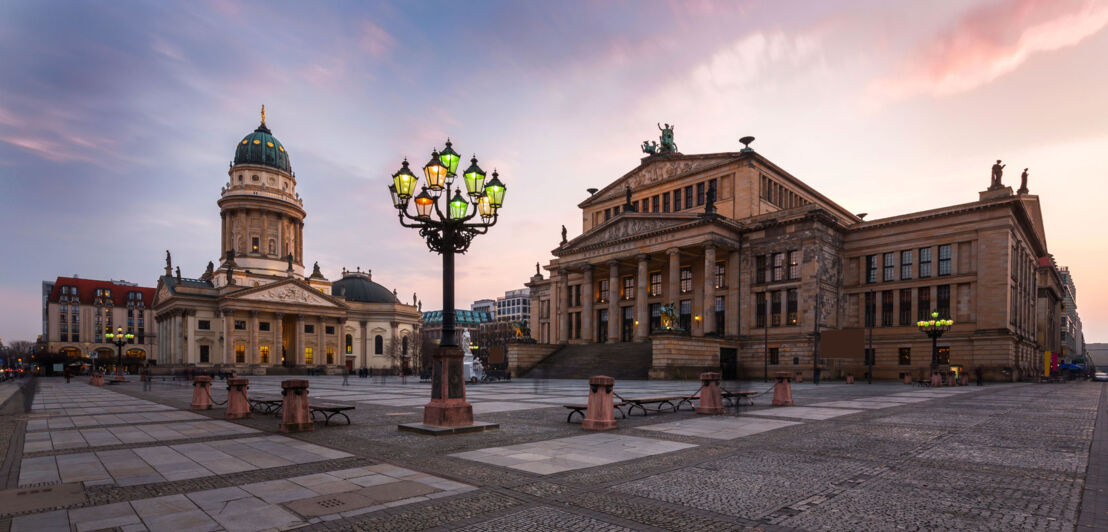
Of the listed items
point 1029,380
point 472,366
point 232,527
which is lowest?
point 1029,380

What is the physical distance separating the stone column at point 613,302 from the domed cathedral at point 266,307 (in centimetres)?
3193

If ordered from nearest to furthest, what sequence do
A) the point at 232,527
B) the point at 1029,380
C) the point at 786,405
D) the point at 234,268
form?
the point at 232,527, the point at 786,405, the point at 1029,380, the point at 234,268

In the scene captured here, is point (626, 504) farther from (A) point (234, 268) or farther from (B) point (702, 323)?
(A) point (234, 268)

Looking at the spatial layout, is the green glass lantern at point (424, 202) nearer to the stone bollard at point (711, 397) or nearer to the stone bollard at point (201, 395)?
the stone bollard at point (711, 397)

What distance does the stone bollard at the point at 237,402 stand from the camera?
16.4 meters

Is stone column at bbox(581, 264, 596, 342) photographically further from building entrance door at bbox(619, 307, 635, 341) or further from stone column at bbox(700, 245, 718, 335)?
stone column at bbox(700, 245, 718, 335)

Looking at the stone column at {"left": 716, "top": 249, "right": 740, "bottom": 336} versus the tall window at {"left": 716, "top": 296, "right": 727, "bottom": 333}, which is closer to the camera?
the stone column at {"left": 716, "top": 249, "right": 740, "bottom": 336}

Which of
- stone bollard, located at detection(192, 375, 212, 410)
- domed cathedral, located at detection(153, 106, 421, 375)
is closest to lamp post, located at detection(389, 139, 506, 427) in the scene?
stone bollard, located at detection(192, 375, 212, 410)

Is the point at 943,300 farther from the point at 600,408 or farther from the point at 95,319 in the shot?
→ the point at 95,319

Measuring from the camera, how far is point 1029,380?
5184 cm

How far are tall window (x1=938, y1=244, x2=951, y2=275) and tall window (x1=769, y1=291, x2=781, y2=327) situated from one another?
1331cm

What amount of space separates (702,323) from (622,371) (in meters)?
12.3

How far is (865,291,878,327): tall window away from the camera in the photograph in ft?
168

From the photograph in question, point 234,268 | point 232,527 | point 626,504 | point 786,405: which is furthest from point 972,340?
point 234,268
